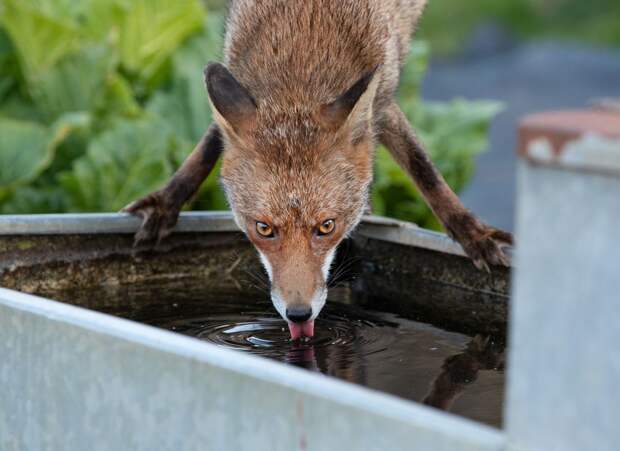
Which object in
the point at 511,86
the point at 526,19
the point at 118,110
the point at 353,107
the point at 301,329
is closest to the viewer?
the point at 301,329

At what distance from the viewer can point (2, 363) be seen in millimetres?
2668

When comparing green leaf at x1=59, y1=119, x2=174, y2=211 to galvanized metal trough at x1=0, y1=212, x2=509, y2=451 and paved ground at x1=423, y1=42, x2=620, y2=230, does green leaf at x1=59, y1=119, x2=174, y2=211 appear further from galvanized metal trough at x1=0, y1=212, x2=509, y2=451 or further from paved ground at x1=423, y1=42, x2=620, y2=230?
paved ground at x1=423, y1=42, x2=620, y2=230

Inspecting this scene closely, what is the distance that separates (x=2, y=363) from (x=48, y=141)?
3.36m

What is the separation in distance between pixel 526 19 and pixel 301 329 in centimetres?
1752

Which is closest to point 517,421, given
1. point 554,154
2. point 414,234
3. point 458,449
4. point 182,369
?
point 458,449

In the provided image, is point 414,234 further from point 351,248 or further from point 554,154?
point 554,154

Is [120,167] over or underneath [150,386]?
over

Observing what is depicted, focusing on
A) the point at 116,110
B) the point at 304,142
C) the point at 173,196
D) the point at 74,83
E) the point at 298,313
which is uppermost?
the point at 74,83

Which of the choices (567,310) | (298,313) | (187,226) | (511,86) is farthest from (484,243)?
(511,86)

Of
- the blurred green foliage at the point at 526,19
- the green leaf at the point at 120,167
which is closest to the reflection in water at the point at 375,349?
the green leaf at the point at 120,167

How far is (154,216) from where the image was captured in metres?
4.26

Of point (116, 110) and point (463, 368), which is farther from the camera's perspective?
point (116, 110)

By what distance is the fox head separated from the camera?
11.4 feet

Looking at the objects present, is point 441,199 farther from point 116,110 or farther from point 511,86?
point 511,86
